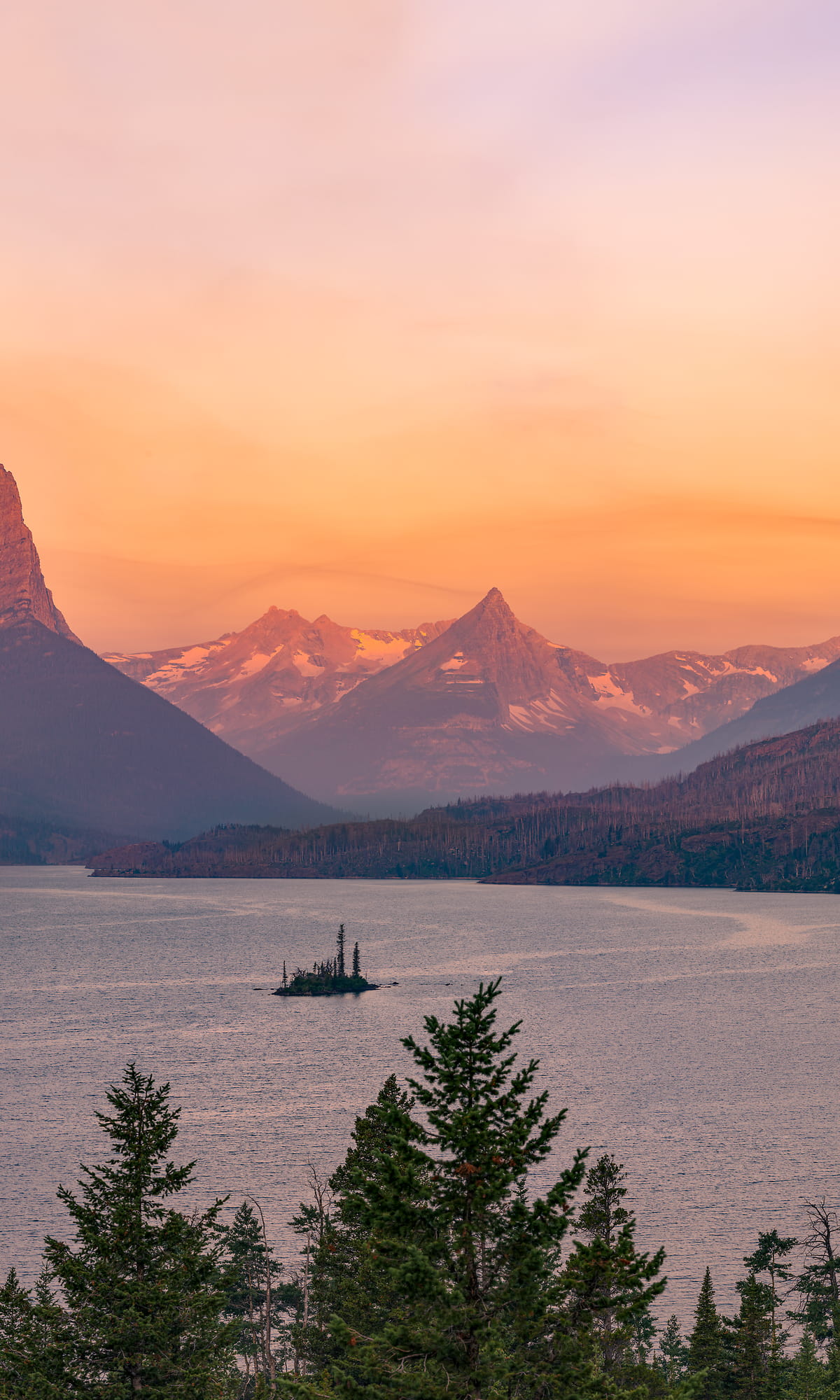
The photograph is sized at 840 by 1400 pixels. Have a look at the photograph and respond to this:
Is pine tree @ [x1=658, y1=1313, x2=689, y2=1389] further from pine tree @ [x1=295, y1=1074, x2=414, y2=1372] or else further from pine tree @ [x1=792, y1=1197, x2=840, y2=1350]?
pine tree @ [x1=295, y1=1074, x2=414, y2=1372]

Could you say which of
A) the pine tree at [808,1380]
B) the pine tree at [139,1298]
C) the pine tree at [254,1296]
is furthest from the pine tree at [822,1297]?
the pine tree at [139,1298]

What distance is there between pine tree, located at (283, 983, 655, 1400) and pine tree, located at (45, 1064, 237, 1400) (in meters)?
7.72

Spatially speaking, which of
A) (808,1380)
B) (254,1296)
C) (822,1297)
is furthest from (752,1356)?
(254,1296)

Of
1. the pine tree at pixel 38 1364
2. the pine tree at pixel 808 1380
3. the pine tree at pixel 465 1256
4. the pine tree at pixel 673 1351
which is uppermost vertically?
the pine tree at pixel 465 1256

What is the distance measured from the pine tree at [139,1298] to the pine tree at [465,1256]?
7718mm

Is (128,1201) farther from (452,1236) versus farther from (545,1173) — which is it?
(545,1173)

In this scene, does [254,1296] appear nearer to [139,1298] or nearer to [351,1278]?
[351,1278]

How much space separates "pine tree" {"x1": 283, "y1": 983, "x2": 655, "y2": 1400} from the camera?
2302cm

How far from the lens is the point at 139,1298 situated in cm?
3097

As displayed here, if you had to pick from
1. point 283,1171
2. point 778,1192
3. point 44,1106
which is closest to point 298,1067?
point 44,1106

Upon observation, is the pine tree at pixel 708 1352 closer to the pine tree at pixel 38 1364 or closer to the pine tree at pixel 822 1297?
the pine tree at pixel 822 1297

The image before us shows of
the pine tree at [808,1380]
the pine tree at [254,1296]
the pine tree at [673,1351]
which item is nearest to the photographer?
the pine tree at [808,1380]

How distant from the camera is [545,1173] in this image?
108 m

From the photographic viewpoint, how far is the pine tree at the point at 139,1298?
1211 inches
